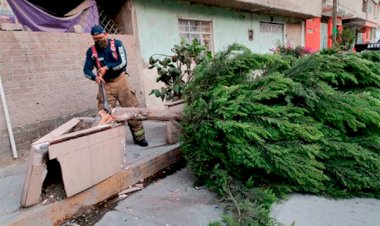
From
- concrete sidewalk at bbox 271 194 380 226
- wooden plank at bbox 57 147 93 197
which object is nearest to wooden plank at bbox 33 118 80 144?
wooden plank at bbox 57 147 93 197

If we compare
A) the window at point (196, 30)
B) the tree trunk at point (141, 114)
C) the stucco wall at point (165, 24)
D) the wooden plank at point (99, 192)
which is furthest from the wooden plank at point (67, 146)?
the window at point (196, 30)

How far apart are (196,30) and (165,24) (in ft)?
5.07

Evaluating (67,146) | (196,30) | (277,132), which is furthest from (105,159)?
(196,30)

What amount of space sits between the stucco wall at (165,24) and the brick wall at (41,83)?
1.55m

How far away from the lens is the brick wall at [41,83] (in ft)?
13.9

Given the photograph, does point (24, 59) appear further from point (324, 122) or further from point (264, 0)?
point (264, 0)

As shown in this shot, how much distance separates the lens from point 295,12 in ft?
42.4

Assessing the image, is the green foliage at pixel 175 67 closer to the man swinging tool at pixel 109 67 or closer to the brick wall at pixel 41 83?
the man swinging tool at pixel 109 67

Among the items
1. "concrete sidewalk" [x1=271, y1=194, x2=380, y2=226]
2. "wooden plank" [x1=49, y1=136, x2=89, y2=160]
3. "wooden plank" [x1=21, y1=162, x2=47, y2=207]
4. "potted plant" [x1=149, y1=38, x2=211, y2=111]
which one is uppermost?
"potted plant" [x1=149, y1=38, x2=211, y2=111]

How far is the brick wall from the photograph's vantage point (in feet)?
13.9

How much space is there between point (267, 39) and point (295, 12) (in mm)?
1732

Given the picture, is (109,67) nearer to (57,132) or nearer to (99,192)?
(57,132)

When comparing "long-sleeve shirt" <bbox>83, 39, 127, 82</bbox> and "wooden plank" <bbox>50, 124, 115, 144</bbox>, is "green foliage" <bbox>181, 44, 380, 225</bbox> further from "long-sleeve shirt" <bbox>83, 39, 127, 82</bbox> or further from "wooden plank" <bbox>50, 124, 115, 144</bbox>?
"long-sleeve shirt" <bbox>83, 39, 127, 82</bbox>

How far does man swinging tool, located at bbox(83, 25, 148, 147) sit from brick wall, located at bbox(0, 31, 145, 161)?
985mm
